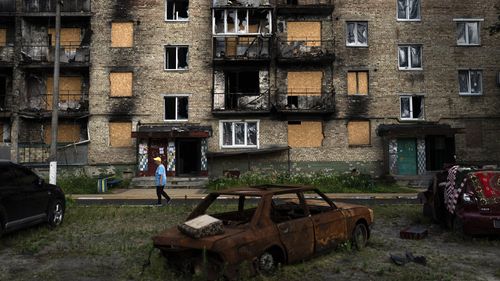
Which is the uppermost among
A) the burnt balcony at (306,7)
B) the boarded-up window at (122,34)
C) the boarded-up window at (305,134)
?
the burnt balcony at (306,7)

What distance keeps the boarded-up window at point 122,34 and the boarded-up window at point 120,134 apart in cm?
512

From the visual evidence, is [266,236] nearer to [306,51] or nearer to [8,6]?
[306,51]

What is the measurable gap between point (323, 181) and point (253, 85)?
25.4 ft

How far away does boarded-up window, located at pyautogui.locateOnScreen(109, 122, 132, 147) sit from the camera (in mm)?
26328

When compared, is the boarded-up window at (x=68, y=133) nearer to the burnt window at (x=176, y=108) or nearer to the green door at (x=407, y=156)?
the burnt window at (x=176, y=108)

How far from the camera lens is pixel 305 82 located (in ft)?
87.9

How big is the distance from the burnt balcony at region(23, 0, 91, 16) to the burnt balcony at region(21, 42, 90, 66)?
216 centimetres

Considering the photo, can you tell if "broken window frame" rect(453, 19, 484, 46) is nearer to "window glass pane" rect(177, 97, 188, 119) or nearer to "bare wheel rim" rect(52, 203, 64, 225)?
"window glass pane" rect(177, 97, 188, 119)

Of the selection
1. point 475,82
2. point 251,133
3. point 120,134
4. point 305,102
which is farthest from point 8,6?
point 475,82

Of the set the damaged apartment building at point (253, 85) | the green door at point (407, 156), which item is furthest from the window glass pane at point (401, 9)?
the green door at point (407, 156)

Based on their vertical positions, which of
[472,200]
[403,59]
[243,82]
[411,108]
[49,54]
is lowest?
[472,200]

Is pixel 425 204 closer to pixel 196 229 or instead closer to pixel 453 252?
pixel 453 252

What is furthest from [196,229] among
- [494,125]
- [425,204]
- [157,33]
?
[494,125]

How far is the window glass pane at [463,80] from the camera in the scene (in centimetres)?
2712
